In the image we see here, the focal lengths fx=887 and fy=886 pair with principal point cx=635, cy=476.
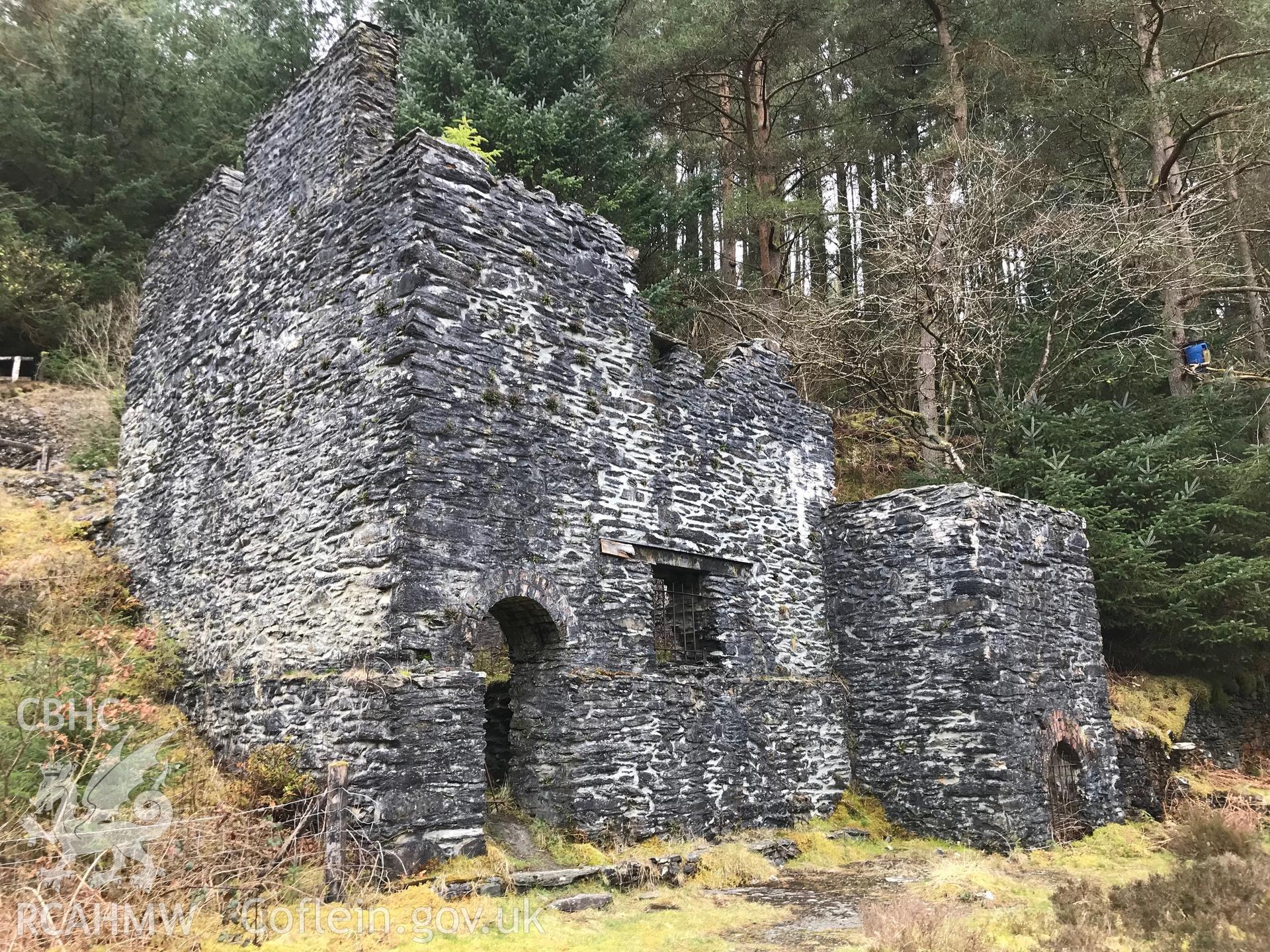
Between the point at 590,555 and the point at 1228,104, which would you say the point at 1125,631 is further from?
the point at 590,555

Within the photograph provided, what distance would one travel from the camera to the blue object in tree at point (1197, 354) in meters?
15.9

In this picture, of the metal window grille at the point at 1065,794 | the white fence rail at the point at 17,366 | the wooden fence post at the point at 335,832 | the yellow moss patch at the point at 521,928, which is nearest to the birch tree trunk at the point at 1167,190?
the metal window grille at the point at 1065,794

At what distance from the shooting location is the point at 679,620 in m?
10.8

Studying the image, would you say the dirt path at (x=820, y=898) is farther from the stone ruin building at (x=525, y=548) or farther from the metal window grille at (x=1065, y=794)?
the metal window grille at (x=1065, y=794)

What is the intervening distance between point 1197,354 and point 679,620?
11565mm

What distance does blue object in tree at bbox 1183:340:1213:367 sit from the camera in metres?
15.9

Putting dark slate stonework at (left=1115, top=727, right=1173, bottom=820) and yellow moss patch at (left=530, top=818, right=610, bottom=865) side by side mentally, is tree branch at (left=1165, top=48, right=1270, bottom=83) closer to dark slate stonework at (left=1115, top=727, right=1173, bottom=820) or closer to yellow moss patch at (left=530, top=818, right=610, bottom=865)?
dark slate stonework at (left=1115, top=727, right=1173, bottom=820)

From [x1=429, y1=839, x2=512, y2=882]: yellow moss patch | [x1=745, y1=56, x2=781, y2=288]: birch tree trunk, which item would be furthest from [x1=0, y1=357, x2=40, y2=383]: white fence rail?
[x1=429, y1=839, x2=512, y2=882]: yellow moss patch

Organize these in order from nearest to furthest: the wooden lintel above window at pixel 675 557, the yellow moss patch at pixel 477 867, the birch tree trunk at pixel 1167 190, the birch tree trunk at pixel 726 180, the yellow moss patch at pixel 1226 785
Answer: the yellow moss patch at pixel 477 867 → the wooden lintel above window at pixel 675 557 → the yellow moss patch at pixel 1226 785 → the birch tree trunk at pixel 1167 190 → the birch tree trunk at pixel 726 180

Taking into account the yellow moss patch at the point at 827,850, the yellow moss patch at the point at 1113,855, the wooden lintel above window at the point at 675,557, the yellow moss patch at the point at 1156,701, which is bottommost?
the yellow moss patch at the point at 1113,855

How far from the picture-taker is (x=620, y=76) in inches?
743

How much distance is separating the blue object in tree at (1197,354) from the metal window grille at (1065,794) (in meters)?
8.35

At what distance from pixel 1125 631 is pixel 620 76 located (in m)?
14.6

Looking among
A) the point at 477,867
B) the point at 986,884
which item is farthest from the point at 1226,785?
the point at 477,867
